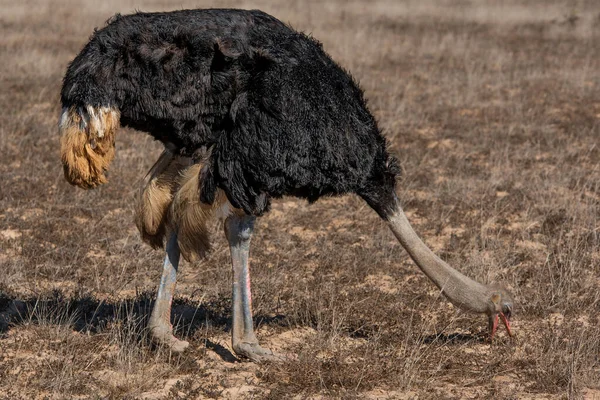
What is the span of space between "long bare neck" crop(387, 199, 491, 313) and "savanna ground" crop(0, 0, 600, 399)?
380 mm

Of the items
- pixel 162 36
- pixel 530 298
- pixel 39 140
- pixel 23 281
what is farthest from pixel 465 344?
pixel 39 140

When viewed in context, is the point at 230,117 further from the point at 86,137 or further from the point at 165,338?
the point at 165,338

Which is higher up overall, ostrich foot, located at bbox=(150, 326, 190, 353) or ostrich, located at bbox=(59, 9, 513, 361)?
ostrich, located at bbox=(59, 9, 513, 361)

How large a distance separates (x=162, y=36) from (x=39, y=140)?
553 centimetres

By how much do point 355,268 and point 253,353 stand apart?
1817 millimetres

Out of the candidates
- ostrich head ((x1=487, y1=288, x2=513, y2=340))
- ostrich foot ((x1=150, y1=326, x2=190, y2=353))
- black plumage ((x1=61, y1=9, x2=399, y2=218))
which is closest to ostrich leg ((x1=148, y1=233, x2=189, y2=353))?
ostrich foot ((x1=150, y1=326, x2=190, y2=353))

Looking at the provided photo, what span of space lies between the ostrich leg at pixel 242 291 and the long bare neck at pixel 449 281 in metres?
0.79

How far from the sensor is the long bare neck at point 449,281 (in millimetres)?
4281

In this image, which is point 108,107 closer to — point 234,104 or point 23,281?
point 234,104

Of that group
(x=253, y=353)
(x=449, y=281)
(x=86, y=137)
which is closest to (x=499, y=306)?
(x=449, y=281)

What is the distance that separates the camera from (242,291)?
4379 millimetres

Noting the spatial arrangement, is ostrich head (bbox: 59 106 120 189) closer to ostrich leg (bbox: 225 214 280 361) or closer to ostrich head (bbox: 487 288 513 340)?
ostrich leg (bbox: 225 214 280 361)

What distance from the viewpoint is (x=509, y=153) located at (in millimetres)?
9195

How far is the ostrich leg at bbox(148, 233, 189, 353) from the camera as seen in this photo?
4.50 meters
